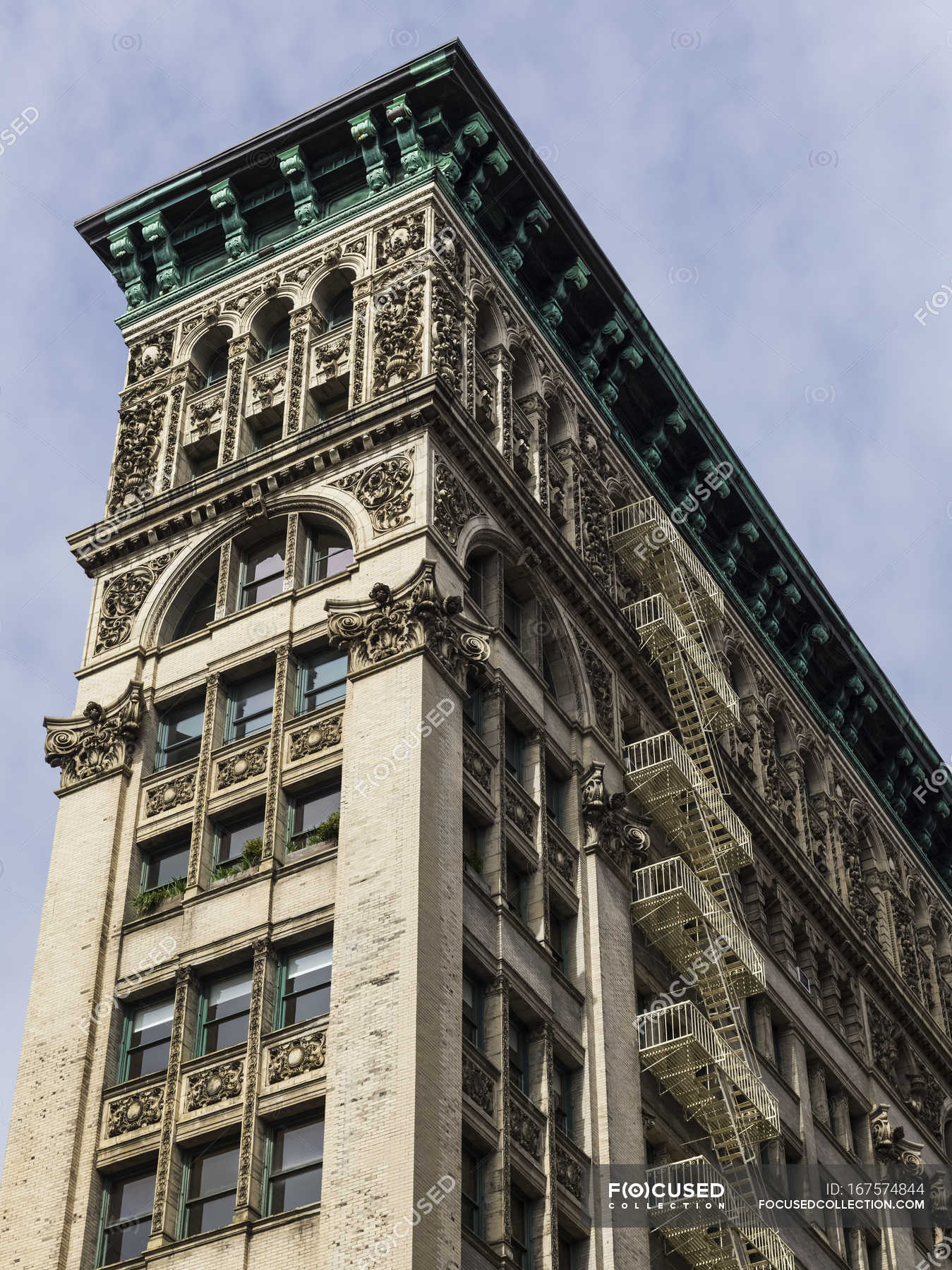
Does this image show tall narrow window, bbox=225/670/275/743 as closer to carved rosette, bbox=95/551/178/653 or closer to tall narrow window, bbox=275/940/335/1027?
carved rosette, bbox=95/551/178/653

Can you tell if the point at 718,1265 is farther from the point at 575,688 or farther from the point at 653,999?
the point at 575,688

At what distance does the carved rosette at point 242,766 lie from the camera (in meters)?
42.5

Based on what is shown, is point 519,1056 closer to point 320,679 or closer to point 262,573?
point 320,679

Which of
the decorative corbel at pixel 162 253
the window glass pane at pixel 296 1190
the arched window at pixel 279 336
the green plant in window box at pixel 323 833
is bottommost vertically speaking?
the window glass pane at pixel 296 1190

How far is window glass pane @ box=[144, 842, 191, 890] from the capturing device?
42309mm

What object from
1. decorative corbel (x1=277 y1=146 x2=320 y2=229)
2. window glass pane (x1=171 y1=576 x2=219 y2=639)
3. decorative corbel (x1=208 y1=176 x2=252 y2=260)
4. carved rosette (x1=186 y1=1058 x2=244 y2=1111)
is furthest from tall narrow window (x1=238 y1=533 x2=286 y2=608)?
carved rosette (x1=186 y1=1058 x2=244 y2=1111)

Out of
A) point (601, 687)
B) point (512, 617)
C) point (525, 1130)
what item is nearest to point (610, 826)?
point (601, 687)

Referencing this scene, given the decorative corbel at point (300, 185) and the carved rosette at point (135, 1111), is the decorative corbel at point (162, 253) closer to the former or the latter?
the decorative corbel at point (300, 185)

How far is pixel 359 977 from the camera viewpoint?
119 feet

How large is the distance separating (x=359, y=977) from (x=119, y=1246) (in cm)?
638

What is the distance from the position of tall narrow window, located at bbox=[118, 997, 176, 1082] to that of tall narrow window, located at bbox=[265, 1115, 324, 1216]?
3487 mm

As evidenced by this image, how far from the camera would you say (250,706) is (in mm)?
44469

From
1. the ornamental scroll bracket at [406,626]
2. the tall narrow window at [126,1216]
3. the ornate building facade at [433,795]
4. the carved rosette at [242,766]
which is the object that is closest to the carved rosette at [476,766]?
the ornate building facade at [433,795]

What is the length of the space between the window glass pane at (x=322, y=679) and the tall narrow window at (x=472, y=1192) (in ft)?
34.2
